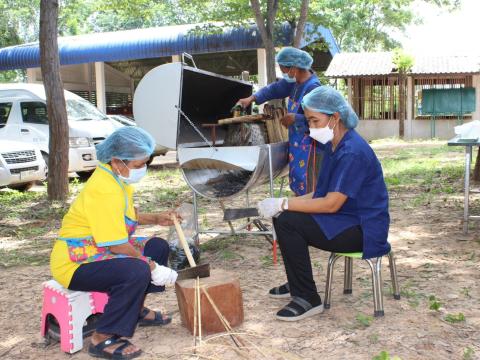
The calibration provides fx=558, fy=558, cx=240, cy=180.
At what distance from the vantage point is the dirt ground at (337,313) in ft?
10.0

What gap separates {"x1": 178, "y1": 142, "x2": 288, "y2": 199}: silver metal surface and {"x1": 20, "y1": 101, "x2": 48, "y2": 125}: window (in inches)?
251

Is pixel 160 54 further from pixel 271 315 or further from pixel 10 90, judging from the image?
pixel 271 315

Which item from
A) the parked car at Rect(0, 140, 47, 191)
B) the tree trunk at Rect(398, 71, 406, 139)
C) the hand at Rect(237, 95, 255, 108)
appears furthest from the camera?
the tree trunk at Rect(398, 71, 406, 139)

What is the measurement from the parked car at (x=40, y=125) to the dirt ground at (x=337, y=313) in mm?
5377

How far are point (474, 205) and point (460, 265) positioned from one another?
2346 millimetres

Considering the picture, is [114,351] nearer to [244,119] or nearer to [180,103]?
[180,103]

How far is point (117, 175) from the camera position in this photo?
3.11m

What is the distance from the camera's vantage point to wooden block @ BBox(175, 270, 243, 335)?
3.25 meters

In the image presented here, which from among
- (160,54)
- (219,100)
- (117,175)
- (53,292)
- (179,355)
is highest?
(160,54)

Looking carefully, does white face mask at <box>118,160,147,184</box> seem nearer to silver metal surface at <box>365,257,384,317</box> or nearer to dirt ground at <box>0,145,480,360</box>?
dirt ground at <box>0,145,480,360</box>

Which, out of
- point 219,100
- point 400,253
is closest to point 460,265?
point 400,253

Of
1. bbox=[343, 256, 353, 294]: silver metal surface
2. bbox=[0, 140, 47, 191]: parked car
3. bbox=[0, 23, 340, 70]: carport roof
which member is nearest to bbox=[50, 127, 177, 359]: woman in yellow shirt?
bbox=[343, 256, 353, 294]: silver metal surface

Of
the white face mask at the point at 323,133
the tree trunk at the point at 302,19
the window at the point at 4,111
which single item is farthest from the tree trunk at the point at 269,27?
the white face mask at the point at 323,133

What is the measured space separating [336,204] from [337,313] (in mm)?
796
